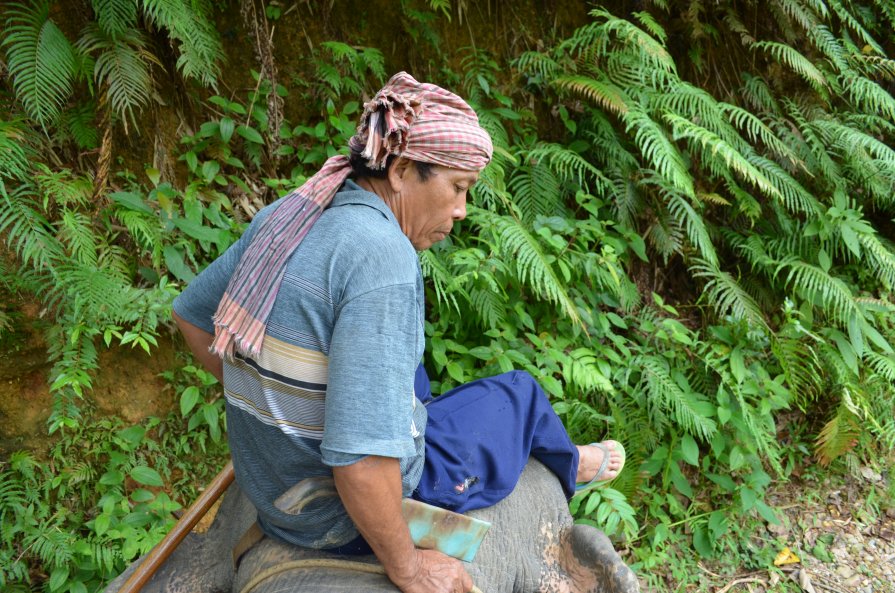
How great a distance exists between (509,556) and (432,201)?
3.34 feet

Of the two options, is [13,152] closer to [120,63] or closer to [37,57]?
[37,57]

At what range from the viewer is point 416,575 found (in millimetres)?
1672

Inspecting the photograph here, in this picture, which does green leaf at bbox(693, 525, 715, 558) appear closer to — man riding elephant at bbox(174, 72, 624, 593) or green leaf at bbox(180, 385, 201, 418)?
man riding elephant at bbox(174, 72, 624, 593)

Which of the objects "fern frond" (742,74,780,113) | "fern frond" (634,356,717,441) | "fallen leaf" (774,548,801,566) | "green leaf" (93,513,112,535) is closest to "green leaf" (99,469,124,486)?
"green leaf" (93,513,112,535)

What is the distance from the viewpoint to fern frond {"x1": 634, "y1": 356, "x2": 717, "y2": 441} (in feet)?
11.6

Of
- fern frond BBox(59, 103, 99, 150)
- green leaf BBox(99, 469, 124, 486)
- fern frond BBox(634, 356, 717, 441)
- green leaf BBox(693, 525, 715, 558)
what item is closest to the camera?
green leaf BBox(99, 469, 124, 486)

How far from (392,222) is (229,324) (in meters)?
0.44

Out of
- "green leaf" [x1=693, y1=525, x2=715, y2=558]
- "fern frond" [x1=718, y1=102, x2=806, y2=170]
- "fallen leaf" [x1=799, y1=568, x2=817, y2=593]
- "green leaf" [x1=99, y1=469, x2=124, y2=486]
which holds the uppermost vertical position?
"fern frond" [x1=718, y1=102, x2=806, y2=170]

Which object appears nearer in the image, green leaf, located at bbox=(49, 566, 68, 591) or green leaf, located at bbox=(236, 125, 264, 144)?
green leaf, located at bbox=(49, 566, 68, 591)

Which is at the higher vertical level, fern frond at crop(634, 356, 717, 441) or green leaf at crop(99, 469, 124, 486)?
green leaf at crop(99, 469, 124, 486)

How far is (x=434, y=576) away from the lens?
67.4 inches

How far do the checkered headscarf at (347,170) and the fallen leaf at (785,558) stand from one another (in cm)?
310

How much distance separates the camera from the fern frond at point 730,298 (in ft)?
13.4

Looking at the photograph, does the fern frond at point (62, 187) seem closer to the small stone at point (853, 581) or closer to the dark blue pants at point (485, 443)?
the dark blue pants at point (485, 443)
